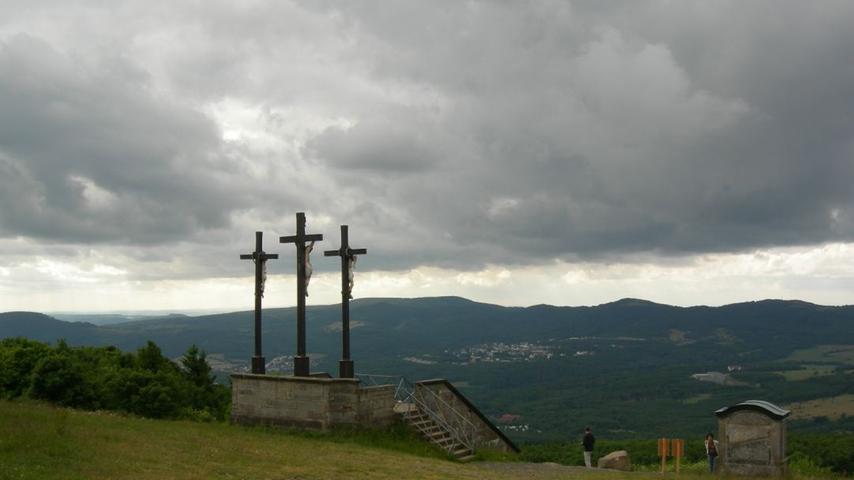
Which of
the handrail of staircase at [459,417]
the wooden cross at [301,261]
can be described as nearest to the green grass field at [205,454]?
the handrail of staircase at [459,417]

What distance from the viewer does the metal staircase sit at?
79.7 ft

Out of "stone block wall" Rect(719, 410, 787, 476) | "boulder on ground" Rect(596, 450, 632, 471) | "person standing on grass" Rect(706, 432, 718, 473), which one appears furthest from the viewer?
"boulder on ground" Rect(596, 450, 632, 471)

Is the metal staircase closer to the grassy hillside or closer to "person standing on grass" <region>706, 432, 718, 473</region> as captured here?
the grassy hillside

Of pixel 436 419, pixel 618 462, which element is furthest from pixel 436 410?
pixel 618 462

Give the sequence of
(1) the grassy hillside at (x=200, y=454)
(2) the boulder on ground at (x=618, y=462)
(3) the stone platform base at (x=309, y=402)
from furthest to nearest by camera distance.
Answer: (3) the stone platform base at (x=309, y=402)
(2) the boulder on ground at (x=618, y=462)
(1) the grassy hillside at (x=200, y=454)

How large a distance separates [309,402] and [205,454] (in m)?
6.65

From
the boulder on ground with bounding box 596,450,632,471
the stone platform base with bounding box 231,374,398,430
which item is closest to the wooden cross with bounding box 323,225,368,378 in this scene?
the stone platform base with bounding box 231,374,398,430

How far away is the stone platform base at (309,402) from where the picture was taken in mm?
23797

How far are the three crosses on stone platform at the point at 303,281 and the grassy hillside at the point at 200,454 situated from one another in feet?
8.96

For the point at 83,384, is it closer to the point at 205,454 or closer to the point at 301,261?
the point at 301,261

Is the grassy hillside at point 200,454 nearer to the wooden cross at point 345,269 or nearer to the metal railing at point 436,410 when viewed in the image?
the metal railing at point 436,410

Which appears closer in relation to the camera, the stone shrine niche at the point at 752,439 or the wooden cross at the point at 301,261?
the stone shrine niche at the point at 752,439

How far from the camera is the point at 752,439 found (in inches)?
786

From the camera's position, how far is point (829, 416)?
15262 centimetres
